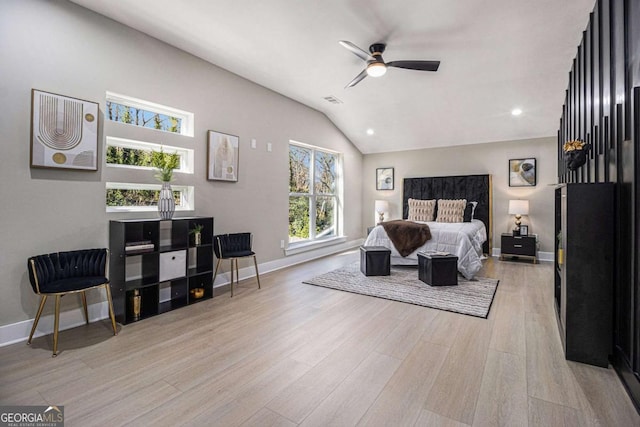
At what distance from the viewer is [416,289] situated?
3.71m

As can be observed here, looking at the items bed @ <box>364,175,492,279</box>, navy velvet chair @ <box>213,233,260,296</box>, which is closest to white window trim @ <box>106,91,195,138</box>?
navy velvet chair @ <box>213,233,260,296</box>

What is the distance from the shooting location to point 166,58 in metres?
3.38

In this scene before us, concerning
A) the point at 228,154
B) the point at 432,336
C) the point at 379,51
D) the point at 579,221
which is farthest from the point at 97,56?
the point at 579,221

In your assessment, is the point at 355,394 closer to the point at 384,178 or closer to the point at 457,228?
the point at 457,228

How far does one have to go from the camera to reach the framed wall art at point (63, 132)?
2.48m

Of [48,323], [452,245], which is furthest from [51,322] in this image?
[452,245]

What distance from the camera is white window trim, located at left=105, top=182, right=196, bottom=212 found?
3.02 meters

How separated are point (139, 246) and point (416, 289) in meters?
3.14

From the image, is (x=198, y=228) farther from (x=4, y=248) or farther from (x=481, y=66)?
(x=481, y=66)

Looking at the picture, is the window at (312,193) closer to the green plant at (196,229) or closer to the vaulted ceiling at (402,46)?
the vaulted ceiling at (402,46)

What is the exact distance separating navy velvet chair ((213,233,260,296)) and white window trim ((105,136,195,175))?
919 millimetres

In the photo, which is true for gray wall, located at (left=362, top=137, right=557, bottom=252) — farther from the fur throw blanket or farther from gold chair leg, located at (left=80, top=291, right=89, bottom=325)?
gold chair leg, located at (left=80, top=291, right=89, bottom=325)

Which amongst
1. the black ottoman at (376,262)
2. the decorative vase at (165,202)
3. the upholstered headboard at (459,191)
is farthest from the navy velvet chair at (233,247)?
the upholstered headboard at (459,191)

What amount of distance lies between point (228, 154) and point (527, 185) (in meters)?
5.57
